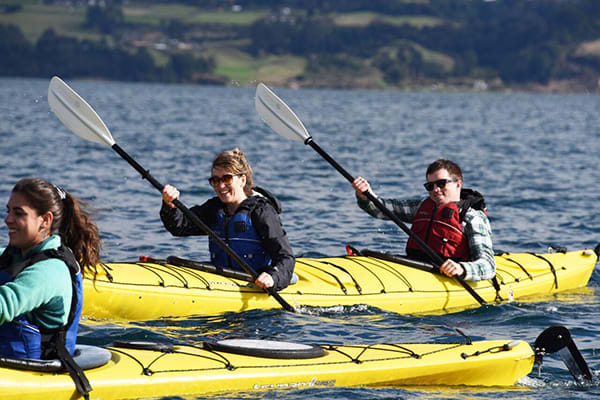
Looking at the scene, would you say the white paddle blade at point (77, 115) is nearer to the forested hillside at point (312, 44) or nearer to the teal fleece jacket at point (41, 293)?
the teal fleece jacket at point (41, 293)

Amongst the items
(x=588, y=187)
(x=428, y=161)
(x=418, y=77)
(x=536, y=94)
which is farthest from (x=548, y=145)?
(x=536, y=94)

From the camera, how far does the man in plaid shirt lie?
292 inches

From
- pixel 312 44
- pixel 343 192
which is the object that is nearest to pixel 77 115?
pixel 343 192

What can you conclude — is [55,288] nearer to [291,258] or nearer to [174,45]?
[291,258]

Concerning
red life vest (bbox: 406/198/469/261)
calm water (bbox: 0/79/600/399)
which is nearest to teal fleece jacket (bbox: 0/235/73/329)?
calm water (bbox: 0/79/600/399)

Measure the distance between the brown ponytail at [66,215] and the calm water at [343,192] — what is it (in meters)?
1.23

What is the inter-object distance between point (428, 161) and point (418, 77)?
8559cm

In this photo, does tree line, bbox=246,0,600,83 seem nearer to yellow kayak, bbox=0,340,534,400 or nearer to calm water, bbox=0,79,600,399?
calm water, bbox=0,79,600,399

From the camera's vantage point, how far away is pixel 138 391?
4605 mm

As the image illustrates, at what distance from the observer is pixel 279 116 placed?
850 centimetres

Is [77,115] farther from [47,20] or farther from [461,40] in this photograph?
[461,40]

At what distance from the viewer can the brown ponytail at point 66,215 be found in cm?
393

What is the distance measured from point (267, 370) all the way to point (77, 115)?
313cm

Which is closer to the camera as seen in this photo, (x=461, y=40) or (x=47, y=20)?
(x=47, y=20)
